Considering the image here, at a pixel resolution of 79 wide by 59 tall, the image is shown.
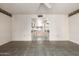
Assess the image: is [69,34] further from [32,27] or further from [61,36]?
[32,27]

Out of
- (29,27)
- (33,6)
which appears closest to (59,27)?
(29,27)

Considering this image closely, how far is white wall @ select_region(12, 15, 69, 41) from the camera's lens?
10867 mm

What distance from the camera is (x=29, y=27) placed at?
10.9 m

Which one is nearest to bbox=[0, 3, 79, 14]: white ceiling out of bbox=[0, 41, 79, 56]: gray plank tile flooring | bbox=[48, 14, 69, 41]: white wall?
bbox=[0, 41, 79, 56]: gray plank tile flooring

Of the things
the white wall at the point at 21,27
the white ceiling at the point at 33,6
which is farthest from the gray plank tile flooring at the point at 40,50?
the white wall at the point at 21,27

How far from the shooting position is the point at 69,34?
10.7 meters

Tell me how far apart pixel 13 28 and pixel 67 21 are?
518cm

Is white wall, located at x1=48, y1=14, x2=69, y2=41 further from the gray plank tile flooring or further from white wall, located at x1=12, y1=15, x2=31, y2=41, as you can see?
the gray plank tile flooring

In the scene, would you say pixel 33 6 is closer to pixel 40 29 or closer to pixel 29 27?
pixel 29 27

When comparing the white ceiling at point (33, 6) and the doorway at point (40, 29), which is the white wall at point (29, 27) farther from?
the white ceiling at point (33, 6)

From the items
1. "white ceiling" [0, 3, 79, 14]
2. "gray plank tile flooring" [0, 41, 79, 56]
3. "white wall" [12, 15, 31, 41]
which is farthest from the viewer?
"white wall" [12, 15, 31, 41]

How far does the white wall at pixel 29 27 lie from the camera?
10867 millimetres

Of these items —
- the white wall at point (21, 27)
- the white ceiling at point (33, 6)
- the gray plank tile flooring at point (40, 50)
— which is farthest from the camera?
the white wall at point (21, 27)

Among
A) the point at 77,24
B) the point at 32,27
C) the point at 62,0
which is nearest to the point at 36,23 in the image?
the point at 32,27
